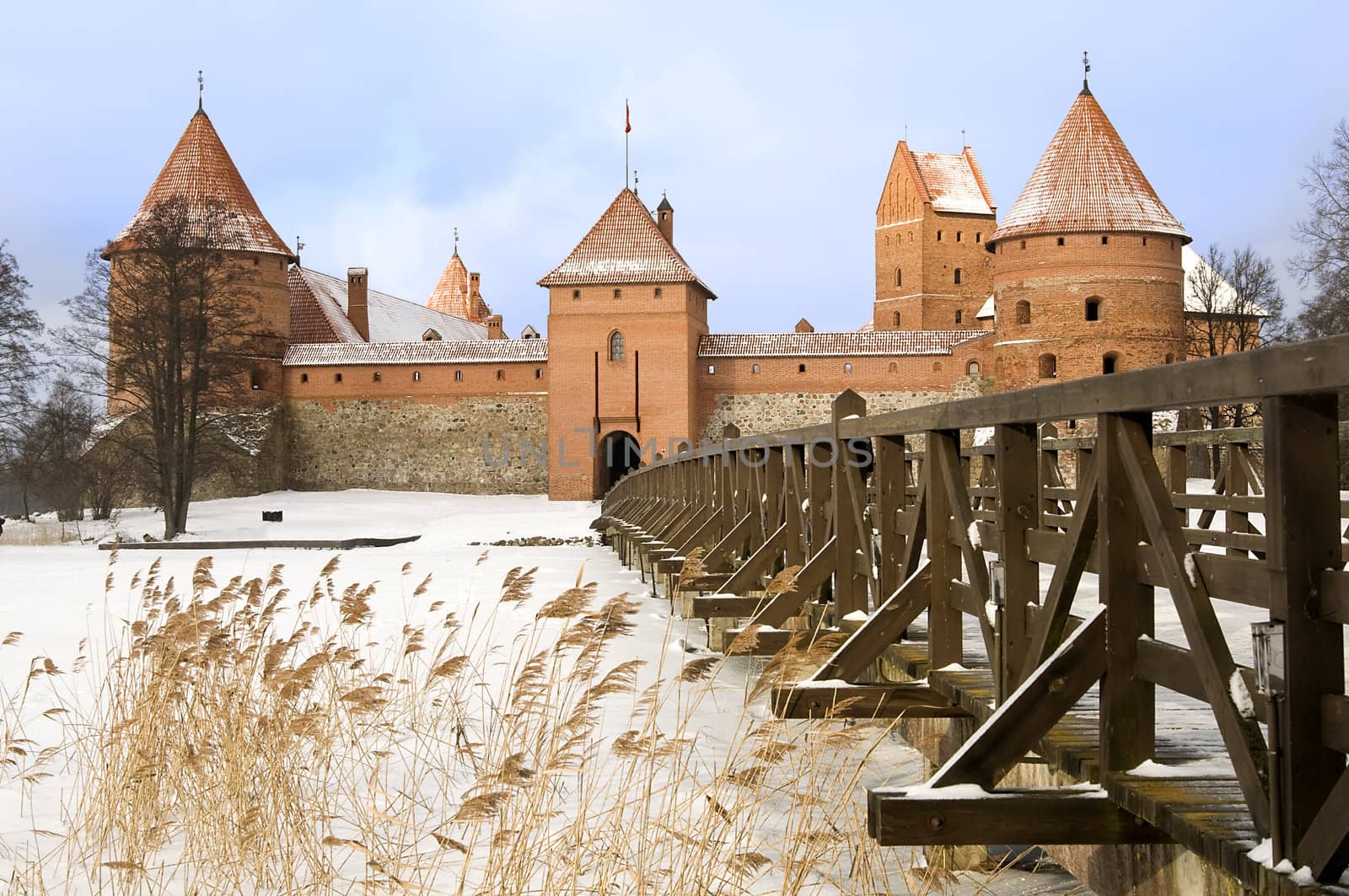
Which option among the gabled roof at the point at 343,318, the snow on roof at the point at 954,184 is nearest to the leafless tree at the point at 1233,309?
the snow on roof at the point at 954,184

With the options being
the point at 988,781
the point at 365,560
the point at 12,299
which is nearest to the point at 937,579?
the point at 988,781

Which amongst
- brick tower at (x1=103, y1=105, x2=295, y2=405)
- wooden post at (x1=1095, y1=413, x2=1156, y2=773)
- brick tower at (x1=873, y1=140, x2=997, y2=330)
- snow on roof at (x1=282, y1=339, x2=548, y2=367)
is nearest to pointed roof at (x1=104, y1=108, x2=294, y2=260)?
brick tower at (x1=103, y1=105, x2=295, y2=405)

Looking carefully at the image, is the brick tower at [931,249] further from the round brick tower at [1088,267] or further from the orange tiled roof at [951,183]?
the round brick tower at [1088,267]

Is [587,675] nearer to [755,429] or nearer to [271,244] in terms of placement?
[755,429]

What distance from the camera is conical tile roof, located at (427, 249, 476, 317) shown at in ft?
193

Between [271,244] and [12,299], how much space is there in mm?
12753

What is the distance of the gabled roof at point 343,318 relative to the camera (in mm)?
36562

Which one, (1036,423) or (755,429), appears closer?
(1036,423)

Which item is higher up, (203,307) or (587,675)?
(203,307)

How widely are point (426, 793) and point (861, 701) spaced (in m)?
1.82

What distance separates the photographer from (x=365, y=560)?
45.5 ft

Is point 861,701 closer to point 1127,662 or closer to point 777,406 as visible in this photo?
point 1127,662

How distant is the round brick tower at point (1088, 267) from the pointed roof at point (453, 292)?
3349cm

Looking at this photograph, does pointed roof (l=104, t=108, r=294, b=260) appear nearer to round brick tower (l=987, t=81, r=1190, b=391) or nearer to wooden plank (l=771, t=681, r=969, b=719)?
round brick tower (l=987, t=81, r=1190, b=391)
